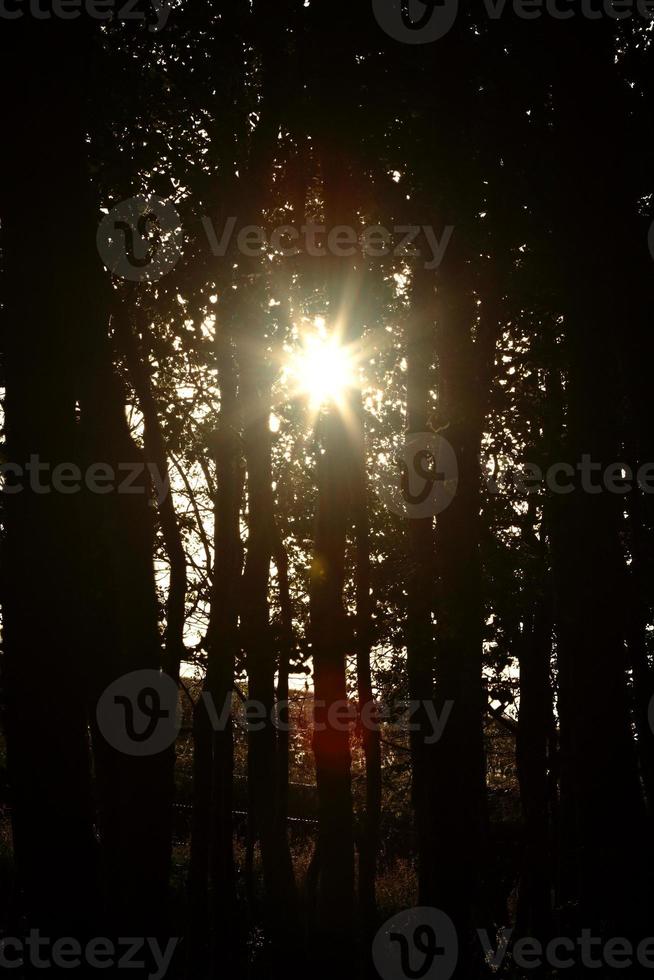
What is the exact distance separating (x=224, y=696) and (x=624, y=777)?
6687 mm

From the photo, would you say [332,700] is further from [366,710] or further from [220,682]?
[366,710]

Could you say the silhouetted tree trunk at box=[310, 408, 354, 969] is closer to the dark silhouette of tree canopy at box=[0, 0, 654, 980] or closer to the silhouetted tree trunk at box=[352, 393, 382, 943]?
the dark silhouette of tree canopy at box=[0, 0, 654, 980]

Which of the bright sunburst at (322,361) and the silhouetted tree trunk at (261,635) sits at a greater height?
the bright sunburst at (322,361)

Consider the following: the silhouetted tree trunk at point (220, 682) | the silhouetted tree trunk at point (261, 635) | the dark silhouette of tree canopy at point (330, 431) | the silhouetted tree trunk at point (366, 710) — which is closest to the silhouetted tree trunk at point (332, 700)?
the dark silhouette of tree canopy at point (330, 431)

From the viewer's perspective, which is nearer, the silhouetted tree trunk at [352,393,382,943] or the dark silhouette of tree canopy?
the dark silhouette of tree canopy

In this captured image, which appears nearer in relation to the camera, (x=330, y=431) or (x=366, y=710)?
(x=330, y=431)

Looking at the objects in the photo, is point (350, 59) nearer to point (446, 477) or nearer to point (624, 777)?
point (446, 477)

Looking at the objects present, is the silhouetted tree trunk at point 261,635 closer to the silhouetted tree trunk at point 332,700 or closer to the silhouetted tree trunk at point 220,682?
the silhouetted tree trunk at point 220,682

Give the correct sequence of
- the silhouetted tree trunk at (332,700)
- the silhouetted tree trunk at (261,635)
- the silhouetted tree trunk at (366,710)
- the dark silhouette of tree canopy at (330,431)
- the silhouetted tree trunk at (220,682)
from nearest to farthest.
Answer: the dark silhouette of tree canopy at (330,431)
the silhouetted tree trunk at (332,700)
the silhouetted tree trunk at (261,635)
the silhouetted tree trunk at (220,682)
the silhouetted tree trunk at (366,710)

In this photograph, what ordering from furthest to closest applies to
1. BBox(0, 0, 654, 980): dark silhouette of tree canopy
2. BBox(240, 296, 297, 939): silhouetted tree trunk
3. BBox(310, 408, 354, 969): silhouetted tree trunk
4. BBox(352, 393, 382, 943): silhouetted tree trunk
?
BBox(352, 393, 382, 943): silhouetted tree trunk → BBox(240, 296, 297, 939): silhouetted tree trunk → BBox(310, 408, 354, 969): silhouetted tree trunk → BBox(0, 0, 654, 980): dark silhouette of tree canopy

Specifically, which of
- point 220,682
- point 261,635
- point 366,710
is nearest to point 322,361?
point 261,635

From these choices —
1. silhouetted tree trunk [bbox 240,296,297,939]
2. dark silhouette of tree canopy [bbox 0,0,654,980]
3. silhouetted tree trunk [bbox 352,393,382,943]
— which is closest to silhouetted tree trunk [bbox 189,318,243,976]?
dark silhouette of tree canopy [bbox 0,0,654,980]

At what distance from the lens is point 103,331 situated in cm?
734

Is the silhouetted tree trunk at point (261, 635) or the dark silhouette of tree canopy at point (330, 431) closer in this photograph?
the dark silhouette of tree canopy at point (330, 431)
